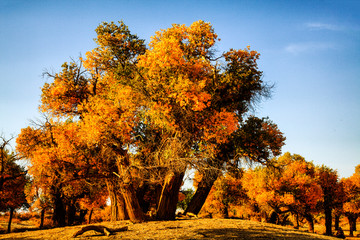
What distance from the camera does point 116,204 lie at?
16.6 metres

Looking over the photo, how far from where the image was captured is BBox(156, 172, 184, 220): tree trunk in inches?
628

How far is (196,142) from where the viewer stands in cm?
1593

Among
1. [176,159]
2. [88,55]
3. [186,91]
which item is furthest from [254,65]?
[88,55]

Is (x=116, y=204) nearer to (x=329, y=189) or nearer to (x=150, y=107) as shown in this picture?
(x=150, y=107)

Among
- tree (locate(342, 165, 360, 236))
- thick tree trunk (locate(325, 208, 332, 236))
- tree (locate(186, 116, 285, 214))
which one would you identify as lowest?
thick tree trunk (locate(325, 208, 332, 236))

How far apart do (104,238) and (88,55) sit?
12899 millimetres

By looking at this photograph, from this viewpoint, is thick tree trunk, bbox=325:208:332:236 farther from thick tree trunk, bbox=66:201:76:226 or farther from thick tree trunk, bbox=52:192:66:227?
thick tree trunk, bbox=66:201:76:226

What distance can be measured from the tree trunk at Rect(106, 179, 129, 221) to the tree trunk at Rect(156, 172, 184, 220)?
2.43 metres


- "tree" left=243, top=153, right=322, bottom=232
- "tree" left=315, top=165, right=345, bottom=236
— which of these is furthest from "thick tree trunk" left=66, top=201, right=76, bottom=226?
"tree" left=315, top=165, right=345, bottom=236

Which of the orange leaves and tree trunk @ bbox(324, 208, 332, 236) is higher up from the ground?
the orange leaves

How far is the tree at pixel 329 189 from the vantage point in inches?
1465

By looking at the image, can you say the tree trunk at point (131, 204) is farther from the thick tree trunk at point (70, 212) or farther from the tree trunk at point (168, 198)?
the thick tree trunk at point (70, 212)

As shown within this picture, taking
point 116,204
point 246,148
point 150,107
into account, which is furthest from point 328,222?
point 150,107

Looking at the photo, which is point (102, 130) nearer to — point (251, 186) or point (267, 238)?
point (267, 238)
